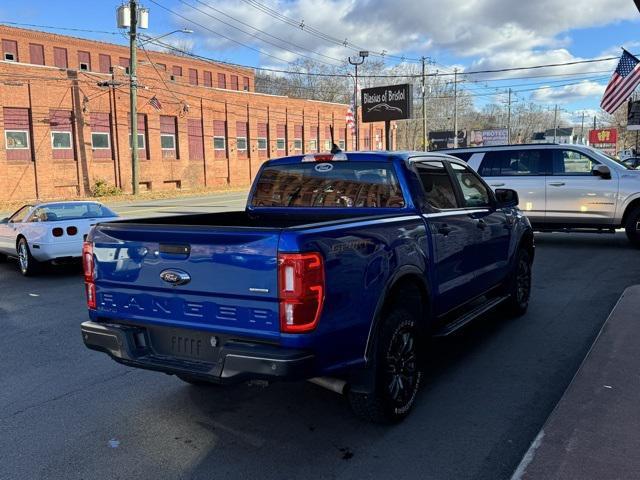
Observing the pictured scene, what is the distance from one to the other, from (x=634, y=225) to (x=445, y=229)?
27.2 ft

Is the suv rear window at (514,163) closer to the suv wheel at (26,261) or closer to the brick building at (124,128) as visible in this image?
the suv wheel at (26,261)

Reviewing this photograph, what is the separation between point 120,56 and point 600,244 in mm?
63527

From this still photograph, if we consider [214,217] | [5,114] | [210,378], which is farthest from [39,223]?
[5,114]

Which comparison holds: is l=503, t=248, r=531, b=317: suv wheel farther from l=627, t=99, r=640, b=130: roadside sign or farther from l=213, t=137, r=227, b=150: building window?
l=213, t=137, r=227, b=150: building window

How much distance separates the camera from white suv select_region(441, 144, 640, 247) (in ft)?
36.9

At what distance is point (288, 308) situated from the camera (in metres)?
3.19

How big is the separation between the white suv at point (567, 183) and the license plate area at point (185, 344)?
10.0m

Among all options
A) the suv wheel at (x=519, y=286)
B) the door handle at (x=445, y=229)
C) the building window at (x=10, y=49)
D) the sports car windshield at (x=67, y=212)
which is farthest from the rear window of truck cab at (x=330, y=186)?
the building window at (x=10, y=49)

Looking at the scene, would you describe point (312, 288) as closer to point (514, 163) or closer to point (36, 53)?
point (514, 163)

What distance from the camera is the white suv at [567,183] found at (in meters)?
11.2

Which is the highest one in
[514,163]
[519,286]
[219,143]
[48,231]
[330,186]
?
[219,143]

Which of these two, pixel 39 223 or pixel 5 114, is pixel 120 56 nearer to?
pixel 5 114

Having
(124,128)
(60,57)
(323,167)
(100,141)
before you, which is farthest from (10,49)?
(323,167)

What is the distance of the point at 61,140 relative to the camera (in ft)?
105
